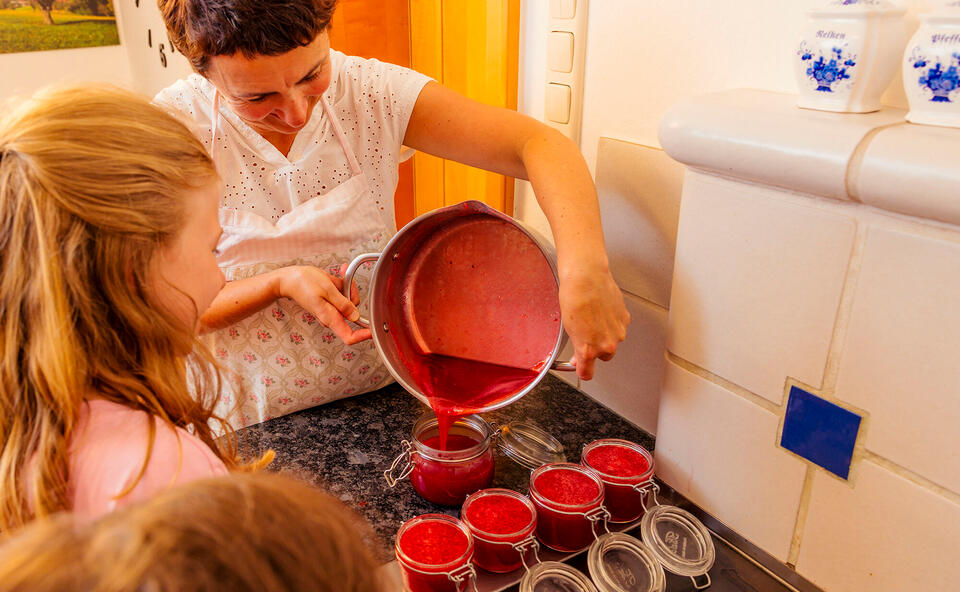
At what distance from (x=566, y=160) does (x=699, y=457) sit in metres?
0.42

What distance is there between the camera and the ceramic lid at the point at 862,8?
2.16 ft

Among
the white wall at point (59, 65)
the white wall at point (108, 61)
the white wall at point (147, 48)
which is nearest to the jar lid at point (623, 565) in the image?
the white wall at point (147, 48)

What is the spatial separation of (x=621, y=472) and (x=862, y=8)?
576mm

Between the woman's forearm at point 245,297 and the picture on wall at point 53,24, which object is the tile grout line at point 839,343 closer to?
the woman's forearm at point 245,297

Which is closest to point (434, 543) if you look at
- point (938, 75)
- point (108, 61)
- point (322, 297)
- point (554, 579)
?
point (554, 579)

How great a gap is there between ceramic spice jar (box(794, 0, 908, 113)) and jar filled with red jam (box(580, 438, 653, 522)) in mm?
472

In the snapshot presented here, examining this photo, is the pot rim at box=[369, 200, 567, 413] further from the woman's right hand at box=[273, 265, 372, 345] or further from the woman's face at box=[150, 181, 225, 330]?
the woman's face at box=[150, 181, 225, 330]

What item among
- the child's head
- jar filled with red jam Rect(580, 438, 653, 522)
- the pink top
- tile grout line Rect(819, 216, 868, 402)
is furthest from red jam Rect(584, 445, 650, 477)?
the child's head

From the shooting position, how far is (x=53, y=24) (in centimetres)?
374

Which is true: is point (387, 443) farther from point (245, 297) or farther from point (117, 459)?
point (117, 459)

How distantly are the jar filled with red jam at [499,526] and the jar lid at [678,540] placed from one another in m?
0.14

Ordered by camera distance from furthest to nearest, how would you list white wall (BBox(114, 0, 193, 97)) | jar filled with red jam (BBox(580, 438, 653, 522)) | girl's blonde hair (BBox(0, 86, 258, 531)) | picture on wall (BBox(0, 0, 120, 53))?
picture on wall (BBox(0, 0, 120, 53)) → white wall (BBox(114, 0, 193, 97)) → jar filled with red jam (BBox(580, 438, 653, 522)) → girl's blonde hair (BBox(0, 86, 258, 531))

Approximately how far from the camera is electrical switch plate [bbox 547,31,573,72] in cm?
111

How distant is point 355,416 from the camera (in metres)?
1.10
